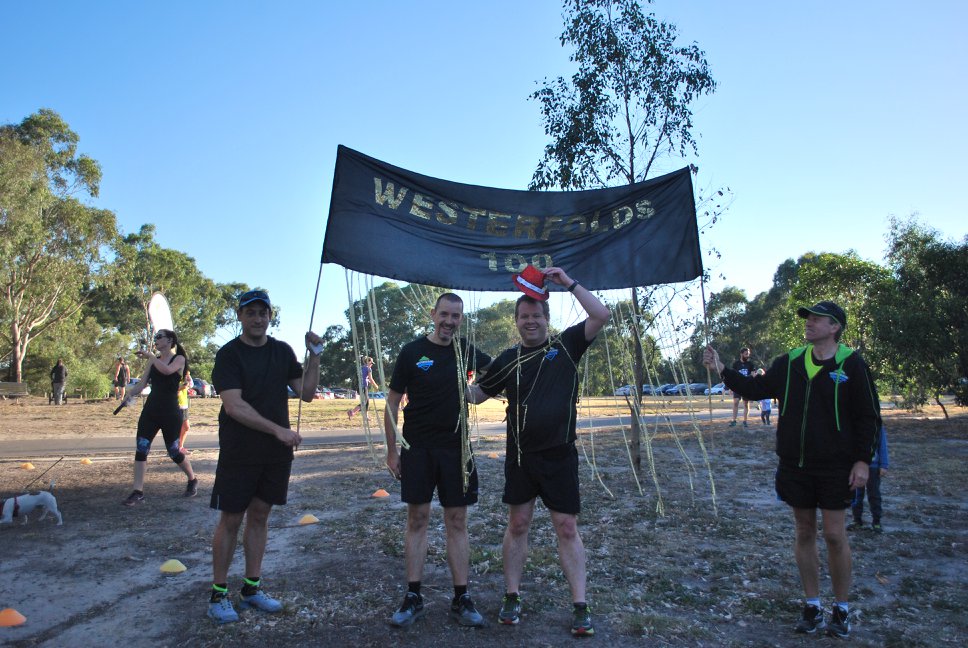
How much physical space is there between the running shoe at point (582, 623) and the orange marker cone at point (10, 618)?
10.0ft

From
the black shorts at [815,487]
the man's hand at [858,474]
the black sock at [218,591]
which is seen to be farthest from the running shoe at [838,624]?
the black sock at [218,591]

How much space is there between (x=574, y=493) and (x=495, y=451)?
766 cm

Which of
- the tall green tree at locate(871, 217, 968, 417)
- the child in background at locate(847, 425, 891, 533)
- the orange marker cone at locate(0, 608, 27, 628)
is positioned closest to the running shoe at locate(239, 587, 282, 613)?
the orange marker cone at locate(0, 608, 27, 628)

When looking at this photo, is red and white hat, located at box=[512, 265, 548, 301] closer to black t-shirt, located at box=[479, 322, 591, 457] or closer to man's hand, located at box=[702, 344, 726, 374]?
black t-shirt, located at box=[479, 322, 591, 457]

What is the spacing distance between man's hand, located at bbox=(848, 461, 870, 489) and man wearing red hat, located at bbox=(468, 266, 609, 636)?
152 cm

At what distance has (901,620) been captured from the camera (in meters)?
3.75

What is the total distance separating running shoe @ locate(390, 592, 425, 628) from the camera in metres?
3.50

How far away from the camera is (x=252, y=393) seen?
372 centimetres

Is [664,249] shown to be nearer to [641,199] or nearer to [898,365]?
[641,199]

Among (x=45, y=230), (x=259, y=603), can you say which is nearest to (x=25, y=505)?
(x=259, y=603)

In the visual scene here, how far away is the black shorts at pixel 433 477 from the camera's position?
3619 mm

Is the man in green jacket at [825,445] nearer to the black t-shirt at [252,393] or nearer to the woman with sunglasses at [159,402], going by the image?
the black t-shirt at [252,393]

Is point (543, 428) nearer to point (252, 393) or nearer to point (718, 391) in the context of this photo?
point (252, 393)

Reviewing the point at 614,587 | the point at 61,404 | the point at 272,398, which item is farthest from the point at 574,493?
the point at 61,404
